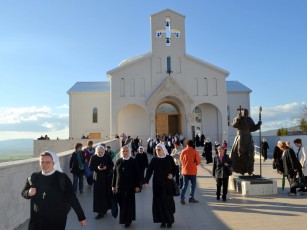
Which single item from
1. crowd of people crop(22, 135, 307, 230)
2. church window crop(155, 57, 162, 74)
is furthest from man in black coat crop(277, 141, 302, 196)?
church window crop(155, 57, 162, 74)

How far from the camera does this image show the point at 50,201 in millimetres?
4695

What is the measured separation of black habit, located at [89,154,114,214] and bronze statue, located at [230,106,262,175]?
5.05 metres

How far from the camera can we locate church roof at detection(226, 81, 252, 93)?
41.5 meters

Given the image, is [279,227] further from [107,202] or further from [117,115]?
[117,115]

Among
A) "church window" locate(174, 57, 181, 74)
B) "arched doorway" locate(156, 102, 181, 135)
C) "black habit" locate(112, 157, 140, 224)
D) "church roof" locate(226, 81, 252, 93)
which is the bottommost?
"black habit" locate(112, 157, 140, 224)

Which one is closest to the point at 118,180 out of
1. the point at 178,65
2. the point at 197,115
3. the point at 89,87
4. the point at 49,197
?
the point at 49,197

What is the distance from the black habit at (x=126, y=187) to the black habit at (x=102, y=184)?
91cm

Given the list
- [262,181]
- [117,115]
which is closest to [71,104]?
[117,115]

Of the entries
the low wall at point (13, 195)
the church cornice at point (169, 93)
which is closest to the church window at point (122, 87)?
the church cornice at point (169, 93)

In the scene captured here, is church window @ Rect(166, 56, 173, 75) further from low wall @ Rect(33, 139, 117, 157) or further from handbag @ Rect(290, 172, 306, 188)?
handbag @ Rect(290, 172, 306, 188)

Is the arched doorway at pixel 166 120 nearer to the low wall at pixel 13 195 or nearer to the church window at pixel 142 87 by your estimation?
the church window at pixel 142 87

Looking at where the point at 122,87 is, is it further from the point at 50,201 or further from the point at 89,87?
the point at 50,201

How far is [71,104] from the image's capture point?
40.0m

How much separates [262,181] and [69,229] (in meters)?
6.73
